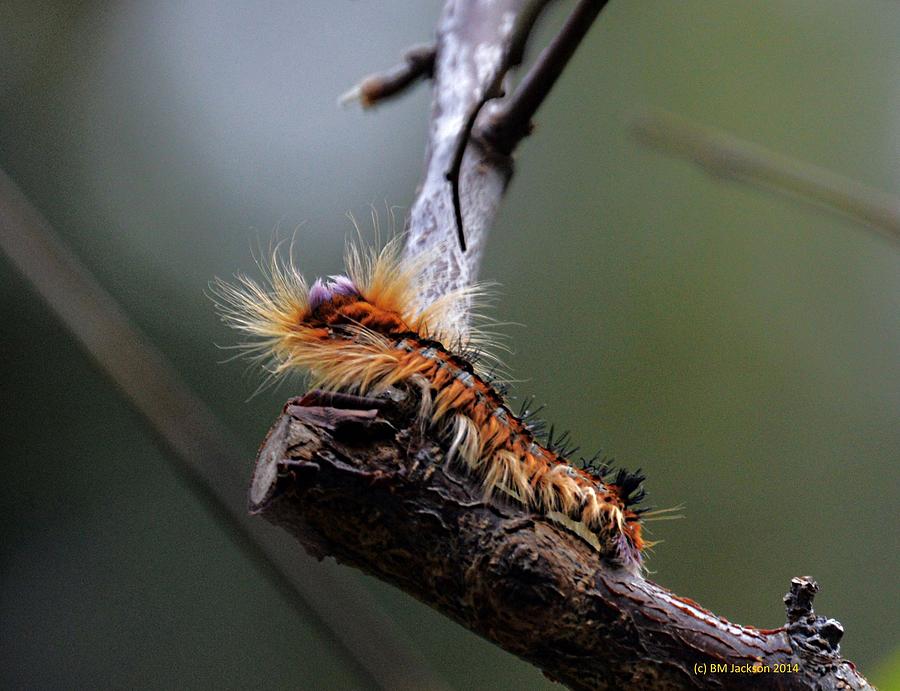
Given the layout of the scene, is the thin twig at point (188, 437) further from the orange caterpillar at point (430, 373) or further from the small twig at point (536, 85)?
the small twig at point (536, 85)

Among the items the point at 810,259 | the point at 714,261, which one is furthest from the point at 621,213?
the point at 810,259

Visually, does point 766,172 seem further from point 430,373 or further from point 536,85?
point 430,373

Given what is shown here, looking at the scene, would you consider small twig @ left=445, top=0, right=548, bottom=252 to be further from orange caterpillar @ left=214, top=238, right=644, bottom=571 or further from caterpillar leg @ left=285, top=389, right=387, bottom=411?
caterpillar leg @ left=285, top=389, right=387, bottom=411

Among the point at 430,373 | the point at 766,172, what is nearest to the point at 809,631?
the point at 430,373

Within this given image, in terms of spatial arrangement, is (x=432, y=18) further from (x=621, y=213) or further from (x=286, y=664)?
(x=286, y=664)

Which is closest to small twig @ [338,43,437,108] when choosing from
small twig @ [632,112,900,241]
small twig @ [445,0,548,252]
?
small twig @ [632,112,900,241]

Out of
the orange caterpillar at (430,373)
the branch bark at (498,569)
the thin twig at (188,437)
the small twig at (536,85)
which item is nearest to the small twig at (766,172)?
the small twig at (536,85)

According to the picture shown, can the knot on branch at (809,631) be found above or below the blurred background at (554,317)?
below
